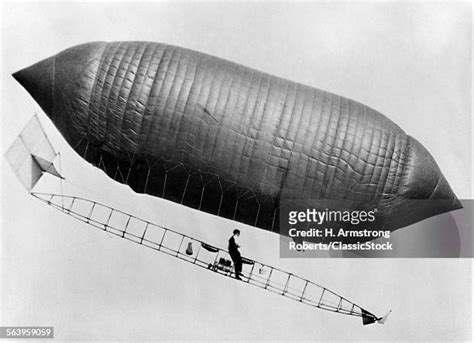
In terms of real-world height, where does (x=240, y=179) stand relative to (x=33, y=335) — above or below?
above

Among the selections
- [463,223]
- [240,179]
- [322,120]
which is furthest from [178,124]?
[463,223]

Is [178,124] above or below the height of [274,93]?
below

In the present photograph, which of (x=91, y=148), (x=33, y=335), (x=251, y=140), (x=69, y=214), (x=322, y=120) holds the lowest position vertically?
(x=33, y=335)

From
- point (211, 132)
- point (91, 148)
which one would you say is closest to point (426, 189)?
point (211, 132)

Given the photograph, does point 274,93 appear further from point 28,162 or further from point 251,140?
point 28,162

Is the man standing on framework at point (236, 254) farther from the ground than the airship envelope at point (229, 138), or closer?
closer

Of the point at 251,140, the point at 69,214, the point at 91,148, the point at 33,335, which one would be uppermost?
the point at 251,140

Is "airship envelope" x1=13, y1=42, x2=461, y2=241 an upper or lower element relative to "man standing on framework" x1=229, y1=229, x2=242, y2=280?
upper

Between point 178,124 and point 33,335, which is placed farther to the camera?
point 33,335

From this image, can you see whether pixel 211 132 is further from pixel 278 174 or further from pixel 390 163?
pixel 390 163
